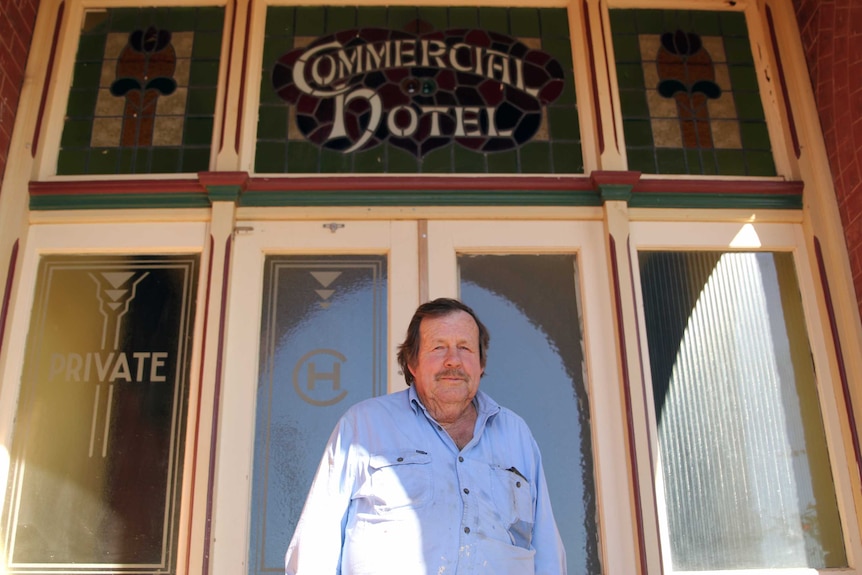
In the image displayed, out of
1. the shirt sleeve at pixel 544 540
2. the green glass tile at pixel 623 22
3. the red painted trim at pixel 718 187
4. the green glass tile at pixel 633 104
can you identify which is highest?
the green glass tile at pixel 623 22

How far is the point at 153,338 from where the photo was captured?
343 cm

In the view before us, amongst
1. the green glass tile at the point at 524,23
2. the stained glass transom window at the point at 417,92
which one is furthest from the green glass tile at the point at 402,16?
the green glass tile at the point at 524,23

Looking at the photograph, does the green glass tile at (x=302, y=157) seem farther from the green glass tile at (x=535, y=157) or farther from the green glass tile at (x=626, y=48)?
the green glass tile at (x=626, y=48)

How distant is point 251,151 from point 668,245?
183cm

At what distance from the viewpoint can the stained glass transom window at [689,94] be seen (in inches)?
151

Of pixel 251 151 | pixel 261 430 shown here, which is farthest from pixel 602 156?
pixel 261 430

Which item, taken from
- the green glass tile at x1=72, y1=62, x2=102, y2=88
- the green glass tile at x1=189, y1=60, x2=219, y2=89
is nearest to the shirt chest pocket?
the green glass tile at x1=189, y1=60, x2=219, y2=89

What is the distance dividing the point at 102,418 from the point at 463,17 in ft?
7.86

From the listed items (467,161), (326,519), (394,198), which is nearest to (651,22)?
(467,161)

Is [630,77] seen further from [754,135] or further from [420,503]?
[420,503]

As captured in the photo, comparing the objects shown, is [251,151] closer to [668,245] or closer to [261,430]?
[261,430]

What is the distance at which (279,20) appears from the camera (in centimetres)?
404

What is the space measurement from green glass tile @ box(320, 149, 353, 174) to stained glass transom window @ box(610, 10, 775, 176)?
48.7 inches

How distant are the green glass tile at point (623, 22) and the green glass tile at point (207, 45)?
184cm
